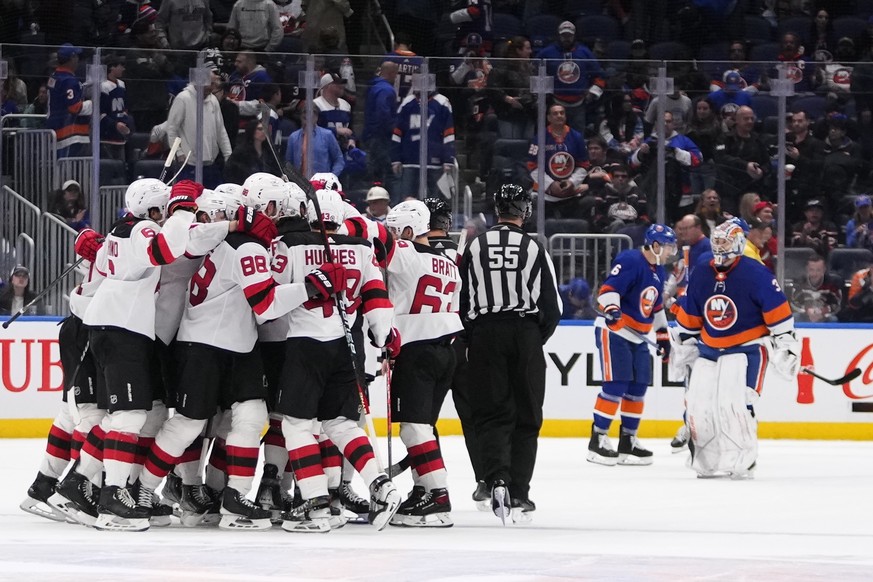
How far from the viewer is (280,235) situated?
7.04 m

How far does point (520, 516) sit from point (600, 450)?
312 centimetres

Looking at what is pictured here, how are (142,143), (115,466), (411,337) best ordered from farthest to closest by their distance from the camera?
(142,143)
(411,337)
(115,466)

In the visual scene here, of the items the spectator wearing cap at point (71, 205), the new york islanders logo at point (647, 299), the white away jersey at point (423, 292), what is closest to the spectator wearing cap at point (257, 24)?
the spectator wearing cap at point (71, 205)

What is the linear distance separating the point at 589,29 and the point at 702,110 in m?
3.23

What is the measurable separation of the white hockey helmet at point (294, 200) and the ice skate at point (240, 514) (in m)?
1.23

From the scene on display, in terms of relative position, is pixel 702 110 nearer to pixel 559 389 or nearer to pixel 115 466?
pixel 559 389

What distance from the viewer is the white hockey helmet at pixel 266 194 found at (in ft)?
22.9

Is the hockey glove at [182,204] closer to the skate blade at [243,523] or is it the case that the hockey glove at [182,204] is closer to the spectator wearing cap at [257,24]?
the skate blade at [243,523]

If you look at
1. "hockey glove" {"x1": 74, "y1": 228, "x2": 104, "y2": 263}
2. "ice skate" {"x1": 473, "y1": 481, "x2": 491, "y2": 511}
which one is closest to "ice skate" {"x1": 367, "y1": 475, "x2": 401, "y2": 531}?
"ice skate" {"x1": 473, "y1": 481, "x2": 491, "y2": 511}

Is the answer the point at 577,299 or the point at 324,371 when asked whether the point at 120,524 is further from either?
the point at 577,299

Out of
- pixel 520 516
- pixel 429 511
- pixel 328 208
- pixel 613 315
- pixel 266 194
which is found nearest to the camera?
pixel 266 194

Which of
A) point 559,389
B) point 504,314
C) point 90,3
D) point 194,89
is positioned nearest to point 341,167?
point 194,89

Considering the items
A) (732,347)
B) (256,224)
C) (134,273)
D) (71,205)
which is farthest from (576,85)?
(134,273)

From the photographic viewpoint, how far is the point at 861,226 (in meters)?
12.0
